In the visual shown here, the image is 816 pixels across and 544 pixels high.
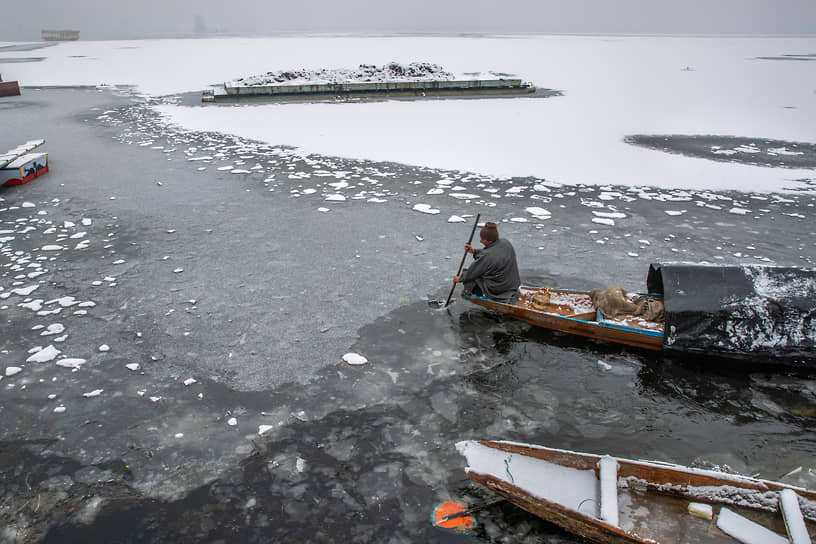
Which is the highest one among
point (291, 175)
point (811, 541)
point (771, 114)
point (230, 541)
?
point (771, 114)

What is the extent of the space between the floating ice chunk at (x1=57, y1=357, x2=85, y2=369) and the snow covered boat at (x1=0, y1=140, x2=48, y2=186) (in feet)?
25.9

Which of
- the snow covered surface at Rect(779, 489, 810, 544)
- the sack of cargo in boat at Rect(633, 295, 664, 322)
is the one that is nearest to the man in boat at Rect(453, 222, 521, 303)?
the sack of cargo in boat at Rect(633, 295, 664, 322)

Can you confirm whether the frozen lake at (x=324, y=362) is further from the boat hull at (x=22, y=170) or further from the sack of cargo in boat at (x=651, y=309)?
the sack of cargo in boat at (x=651, y=309)

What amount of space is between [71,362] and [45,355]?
37 cm

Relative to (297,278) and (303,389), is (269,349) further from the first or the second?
(297,278)

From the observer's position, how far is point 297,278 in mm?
7156

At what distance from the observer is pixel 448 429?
4.50 m

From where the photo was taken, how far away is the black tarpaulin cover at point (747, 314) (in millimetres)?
4863

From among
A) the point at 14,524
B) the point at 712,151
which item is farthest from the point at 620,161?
the point at 14,524

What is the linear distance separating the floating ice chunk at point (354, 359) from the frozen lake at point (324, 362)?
87mm

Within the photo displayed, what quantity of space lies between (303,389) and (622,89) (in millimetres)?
27813

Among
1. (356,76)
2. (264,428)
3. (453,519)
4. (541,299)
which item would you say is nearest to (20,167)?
(264,428)

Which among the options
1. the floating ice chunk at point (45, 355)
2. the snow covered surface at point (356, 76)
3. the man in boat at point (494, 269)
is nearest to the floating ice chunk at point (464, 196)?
Answer: the man in boat at point (494, 269)

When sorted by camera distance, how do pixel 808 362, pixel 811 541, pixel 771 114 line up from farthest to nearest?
pixel 771 114
pixel 808 362
pixel 811 541
